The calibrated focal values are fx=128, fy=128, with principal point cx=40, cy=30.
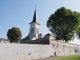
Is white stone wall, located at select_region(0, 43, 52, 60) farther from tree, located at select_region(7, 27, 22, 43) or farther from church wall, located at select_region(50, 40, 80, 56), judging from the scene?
tree, located at select_region(7, 27, 22, 43)

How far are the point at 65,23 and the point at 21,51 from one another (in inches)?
721

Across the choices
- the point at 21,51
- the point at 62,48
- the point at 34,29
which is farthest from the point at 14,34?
the point at 21,51

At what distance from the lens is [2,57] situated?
20.8 meters

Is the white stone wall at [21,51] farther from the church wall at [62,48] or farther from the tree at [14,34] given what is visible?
the tree at [14,34]

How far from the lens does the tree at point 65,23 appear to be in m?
37.3

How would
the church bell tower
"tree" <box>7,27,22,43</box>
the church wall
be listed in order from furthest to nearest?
the church bell tower → "tree" <box>7,27,22,43</box> → the church wall

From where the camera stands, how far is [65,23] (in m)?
37.7

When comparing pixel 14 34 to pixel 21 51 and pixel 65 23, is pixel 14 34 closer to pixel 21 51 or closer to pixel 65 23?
pixel 65 23

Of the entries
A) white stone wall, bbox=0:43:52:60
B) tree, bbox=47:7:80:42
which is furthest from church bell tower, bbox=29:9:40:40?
white stone wall, bbox=0:43:52:60

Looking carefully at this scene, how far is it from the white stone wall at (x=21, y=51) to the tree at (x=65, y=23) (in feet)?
27.7

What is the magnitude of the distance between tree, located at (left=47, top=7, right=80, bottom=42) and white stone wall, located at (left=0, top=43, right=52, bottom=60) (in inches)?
333

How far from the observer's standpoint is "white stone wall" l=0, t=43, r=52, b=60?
69.9ft

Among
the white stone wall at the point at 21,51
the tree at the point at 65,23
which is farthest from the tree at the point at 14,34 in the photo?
the white stone wall at the point at 21,51

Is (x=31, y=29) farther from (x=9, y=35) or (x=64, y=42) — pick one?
(x=64, y=42)
